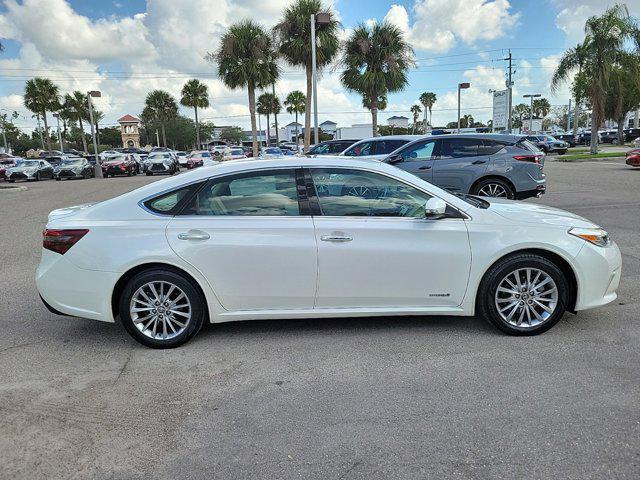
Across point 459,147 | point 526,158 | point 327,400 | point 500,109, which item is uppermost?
point 500,109

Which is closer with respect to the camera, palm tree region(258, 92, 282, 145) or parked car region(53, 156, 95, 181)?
parked car region(53, 156, 95, 181)

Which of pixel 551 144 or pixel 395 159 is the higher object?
pixel 551 144

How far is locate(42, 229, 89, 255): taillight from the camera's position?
408 cm

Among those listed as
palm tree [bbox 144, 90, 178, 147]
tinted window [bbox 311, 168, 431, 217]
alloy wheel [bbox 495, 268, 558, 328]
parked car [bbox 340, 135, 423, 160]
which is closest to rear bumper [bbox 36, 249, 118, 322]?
tinted window [bbox 311, 168, 431, 217]

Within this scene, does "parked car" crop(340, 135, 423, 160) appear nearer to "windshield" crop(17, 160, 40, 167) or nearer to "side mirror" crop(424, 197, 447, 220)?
"side mirror" crop(424, 197, 447, 220)

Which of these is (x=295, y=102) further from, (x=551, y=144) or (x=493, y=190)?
(x=493, y=190)

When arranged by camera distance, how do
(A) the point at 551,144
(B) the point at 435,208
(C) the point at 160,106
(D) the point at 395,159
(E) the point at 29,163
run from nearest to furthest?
(B) the point at 435,208 → (D) the point at 395,159 → (E) the point at 29,163 → (A) the point at 551,144 → (C) the point at 160,106

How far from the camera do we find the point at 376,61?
31797 mm

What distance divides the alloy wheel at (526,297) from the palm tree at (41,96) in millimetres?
61891

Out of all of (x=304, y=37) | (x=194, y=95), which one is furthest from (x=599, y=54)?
(x=194, y=95)

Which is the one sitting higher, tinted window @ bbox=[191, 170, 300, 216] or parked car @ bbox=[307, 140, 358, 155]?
parked car @ bbox=[307, 140, 358, 155]

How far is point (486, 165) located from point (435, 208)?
6.94 meters

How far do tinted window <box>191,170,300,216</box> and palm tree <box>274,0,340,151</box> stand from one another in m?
26.8

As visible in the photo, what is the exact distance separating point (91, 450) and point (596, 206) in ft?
36.7
